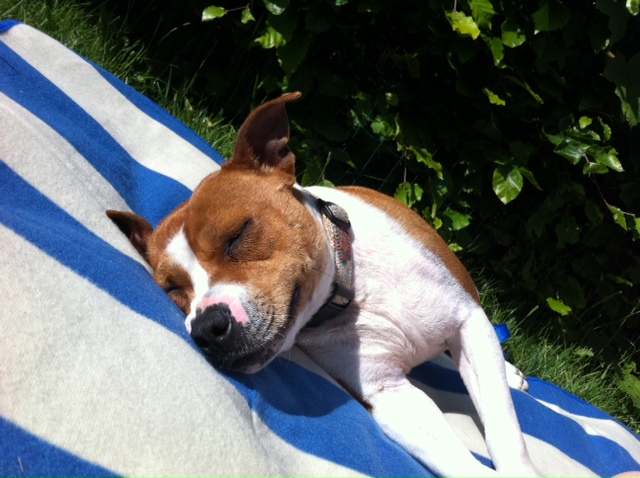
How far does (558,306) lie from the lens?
418cm

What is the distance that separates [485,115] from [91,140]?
2212 mm

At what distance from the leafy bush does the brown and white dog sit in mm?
1211

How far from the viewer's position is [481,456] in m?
2.61

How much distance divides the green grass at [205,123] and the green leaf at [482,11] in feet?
5.45

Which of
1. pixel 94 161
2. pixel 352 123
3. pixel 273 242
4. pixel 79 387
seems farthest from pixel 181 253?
pixel 352 123

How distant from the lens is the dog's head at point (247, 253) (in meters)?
2.11

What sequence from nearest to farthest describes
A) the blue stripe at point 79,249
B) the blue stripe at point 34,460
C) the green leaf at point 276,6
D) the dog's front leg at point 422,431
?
the blue stripe at point 34,460 < the blue stripe at point 79,249 < the dog's front leg at point 422,431 < the green leaf at point 276,6

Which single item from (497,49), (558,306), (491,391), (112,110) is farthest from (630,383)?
(112,110)

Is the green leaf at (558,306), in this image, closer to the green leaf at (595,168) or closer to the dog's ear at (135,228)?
the green leaf at (595,168)

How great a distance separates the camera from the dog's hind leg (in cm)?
246

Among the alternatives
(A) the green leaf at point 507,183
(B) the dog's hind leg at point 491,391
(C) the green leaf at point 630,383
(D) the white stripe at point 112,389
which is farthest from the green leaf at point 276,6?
(C) the green leaf at point 630,383

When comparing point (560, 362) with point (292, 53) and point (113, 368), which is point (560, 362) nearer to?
point (292, 53)

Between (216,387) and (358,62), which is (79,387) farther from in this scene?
(358,62)

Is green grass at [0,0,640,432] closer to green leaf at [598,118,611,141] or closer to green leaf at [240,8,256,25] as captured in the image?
green leaf at [240,8,256,25]
